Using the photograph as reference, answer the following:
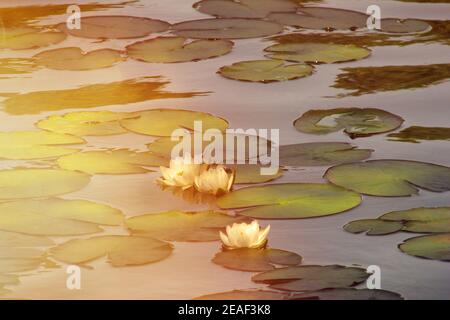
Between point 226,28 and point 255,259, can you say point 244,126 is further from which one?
point 226,28

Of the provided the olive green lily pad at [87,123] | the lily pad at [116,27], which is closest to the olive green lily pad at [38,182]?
the olive green lily pad at [87,123]

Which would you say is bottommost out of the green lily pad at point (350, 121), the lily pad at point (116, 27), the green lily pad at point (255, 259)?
the green lily pad at point (255, 259)

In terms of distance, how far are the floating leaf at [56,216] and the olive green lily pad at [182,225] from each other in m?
0.08

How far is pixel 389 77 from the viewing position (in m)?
4.92

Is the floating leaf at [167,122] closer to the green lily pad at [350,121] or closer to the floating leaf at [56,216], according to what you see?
the green lily pad at [350,121]

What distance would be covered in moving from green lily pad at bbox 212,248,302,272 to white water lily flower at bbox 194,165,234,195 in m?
0.42

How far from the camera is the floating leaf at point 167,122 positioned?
13.8ft

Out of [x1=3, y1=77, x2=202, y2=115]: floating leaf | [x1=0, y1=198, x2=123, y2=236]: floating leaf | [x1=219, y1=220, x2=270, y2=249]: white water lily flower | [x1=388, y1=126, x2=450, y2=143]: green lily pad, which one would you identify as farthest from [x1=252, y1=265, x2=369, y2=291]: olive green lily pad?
[x1=3, y1=77, x2=202, y2=115]: floating leaf

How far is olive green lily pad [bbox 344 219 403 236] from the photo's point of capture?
330 cm

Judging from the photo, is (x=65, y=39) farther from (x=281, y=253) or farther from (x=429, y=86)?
(x=281, y=253)

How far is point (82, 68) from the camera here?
5.11m

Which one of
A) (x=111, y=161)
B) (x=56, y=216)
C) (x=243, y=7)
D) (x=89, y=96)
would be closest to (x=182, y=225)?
(x=56, y=216)

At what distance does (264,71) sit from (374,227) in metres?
1.75

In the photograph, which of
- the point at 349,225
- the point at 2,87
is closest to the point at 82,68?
the point at 2,87
